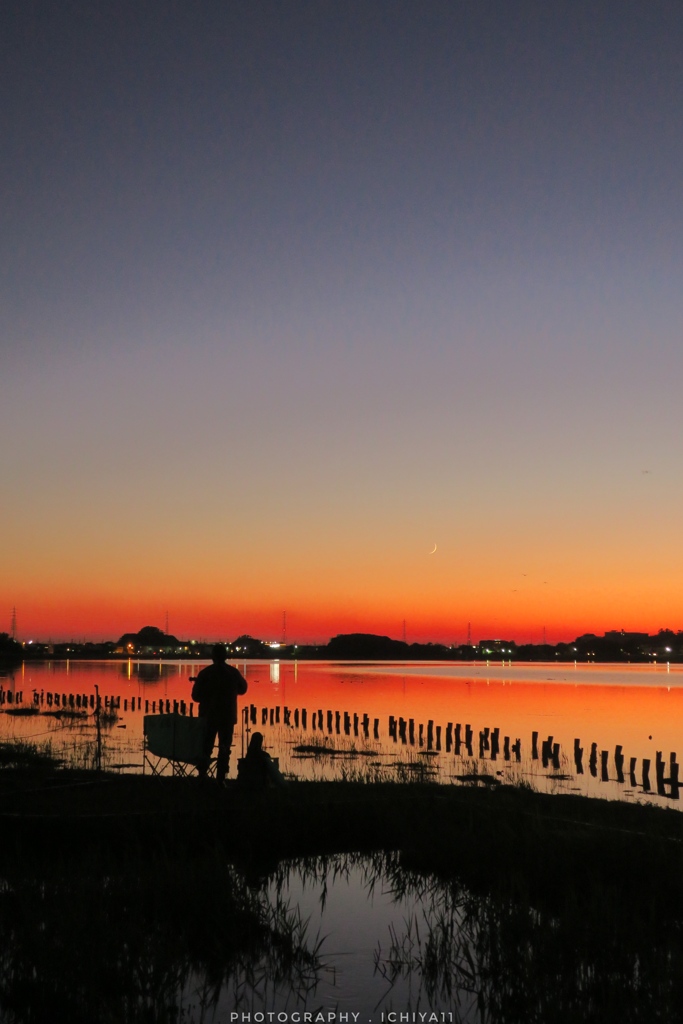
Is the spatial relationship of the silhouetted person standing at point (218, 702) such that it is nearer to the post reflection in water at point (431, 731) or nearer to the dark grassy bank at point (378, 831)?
the dark grassy bank at point (378, 831)

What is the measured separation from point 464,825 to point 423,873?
5.05 feet

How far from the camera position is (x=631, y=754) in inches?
1538

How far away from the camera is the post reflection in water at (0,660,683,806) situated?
2911 centimetres

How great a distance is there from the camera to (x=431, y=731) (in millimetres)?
38844

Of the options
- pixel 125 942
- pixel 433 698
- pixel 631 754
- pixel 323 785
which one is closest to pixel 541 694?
pixel 433 698

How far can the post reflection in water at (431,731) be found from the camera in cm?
2911

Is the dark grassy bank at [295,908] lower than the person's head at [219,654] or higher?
lower

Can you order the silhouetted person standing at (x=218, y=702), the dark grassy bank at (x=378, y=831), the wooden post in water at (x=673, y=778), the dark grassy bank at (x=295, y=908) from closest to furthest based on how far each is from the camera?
the dark grassy bank at (x=295, y=908), the dark grassy bank at (x=378, y=831), the silhouetted person standing at (x=218, y=702), the wooden post in water at (x=673, y=778)

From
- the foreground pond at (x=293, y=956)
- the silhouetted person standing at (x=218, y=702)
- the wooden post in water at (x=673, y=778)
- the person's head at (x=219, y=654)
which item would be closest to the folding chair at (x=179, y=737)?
the silhouetted person standing at (x=218, y=702)

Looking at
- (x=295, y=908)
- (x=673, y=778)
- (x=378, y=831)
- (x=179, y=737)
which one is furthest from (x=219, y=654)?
(x=673, y=778)

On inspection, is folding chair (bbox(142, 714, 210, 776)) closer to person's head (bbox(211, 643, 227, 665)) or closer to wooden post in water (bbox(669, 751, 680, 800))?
person's head (bbox(211, 643, 227, 665))

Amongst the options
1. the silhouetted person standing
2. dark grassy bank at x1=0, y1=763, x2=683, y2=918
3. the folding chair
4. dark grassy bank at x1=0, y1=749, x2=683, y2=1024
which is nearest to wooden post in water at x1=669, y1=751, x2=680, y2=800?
dark grassy bank at x1=0, y1=763, x2=683, y2=918

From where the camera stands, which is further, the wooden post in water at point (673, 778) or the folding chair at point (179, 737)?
the wooden post in water at point (673, 778)

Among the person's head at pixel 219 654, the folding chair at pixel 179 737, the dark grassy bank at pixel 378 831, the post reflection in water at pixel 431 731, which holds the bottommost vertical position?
the post reflection in water at pixel 431 731
